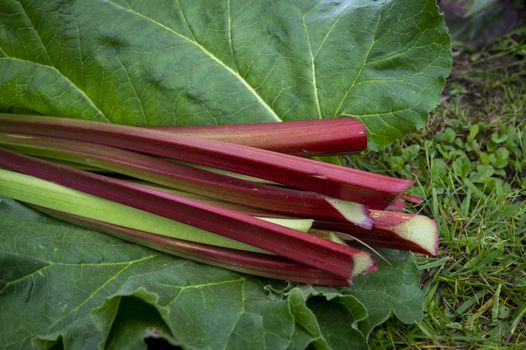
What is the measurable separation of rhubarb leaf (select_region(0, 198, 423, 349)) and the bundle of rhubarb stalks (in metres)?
0.06

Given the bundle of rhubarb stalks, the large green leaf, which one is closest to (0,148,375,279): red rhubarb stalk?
the bundle of rhubarb stalks

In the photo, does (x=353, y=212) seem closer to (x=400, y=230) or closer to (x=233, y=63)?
(x=400, y=230)

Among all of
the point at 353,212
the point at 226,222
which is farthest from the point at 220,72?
the point at 353,212

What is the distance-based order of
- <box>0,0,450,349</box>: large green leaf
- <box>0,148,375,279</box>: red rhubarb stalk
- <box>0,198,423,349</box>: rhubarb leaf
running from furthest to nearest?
<box>0,0,450,349</box>: large green leaf
<box>0,148,375,279</box>: red rhubarb stalk
<box>0,198,423,349</box>: rhubarb leaf

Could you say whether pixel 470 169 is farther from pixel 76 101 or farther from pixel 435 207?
pixel 76 101

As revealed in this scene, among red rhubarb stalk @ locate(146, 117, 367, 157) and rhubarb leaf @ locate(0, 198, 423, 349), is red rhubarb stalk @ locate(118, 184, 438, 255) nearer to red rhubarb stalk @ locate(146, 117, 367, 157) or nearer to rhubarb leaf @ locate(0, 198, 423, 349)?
rhubarb leaf @ locate(0, 198, 423, 349)

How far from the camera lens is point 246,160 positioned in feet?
6.70

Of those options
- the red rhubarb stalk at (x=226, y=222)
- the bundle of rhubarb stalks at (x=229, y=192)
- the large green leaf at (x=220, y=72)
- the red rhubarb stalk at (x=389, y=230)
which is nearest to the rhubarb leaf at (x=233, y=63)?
the large green leaf at (x=220, y=72)

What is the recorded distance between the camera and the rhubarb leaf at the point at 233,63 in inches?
87.4

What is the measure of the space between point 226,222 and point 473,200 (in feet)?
3.58

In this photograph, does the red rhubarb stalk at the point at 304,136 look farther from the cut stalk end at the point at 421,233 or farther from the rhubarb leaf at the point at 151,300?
the rhubarb leaf at the point at 151,300

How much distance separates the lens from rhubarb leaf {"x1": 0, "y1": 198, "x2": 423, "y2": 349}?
69.2 inches

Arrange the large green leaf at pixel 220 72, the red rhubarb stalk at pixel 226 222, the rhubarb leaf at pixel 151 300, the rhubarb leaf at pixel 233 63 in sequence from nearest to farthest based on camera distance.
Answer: the rhubarb leaf at pixel 151 300, the red rhubarb stalk at pixel 226 222, the large green leaf at pixel 220 72, the rhubarb leaf at pixel 233 63

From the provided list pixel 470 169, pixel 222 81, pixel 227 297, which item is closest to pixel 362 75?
pixel 222 81
